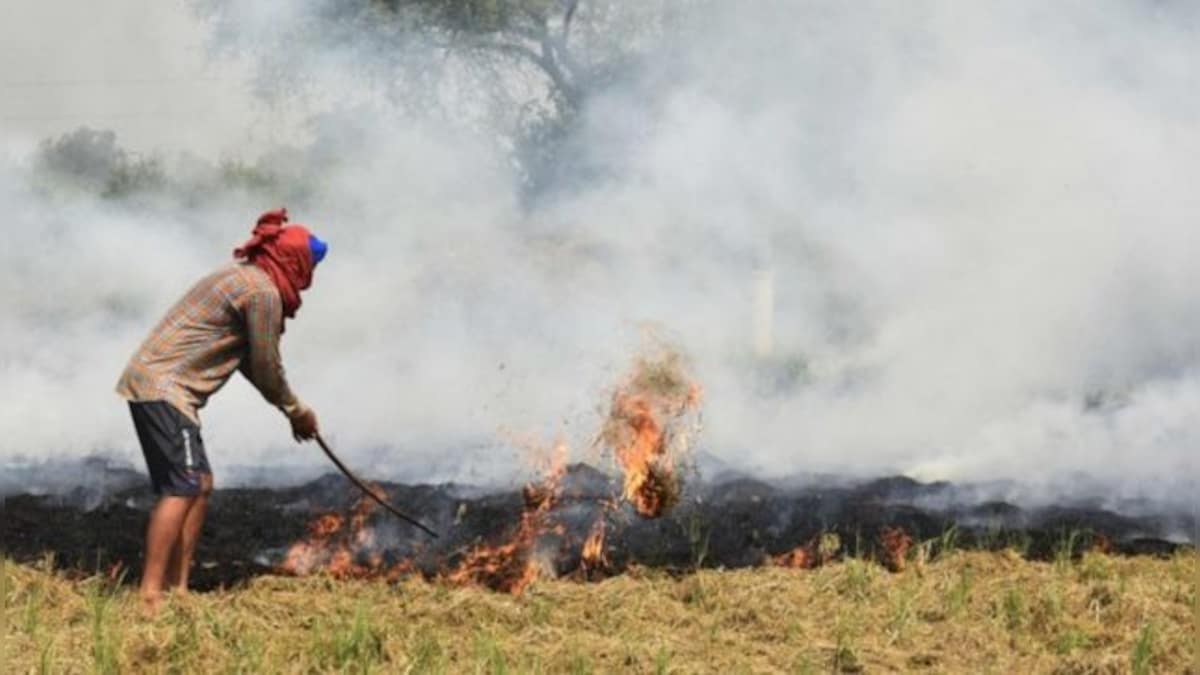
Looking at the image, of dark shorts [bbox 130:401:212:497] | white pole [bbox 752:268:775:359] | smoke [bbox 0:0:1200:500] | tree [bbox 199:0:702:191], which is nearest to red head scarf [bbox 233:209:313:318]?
dark shorts [bbox 130:401:212:497]

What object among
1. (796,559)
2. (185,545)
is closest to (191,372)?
(185,545)

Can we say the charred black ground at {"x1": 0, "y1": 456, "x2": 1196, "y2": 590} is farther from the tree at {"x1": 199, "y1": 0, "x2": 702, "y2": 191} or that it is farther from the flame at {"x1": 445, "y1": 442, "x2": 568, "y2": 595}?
the tree at {"x1": 199, "y1": 0, "x2": 702, "y2": 191}

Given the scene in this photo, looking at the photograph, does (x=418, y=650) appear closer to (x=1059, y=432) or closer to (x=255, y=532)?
(x=255, y=532)

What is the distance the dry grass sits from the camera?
16.4 ft

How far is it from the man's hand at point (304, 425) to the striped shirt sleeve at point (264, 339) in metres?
0.16

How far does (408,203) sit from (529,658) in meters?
10.1

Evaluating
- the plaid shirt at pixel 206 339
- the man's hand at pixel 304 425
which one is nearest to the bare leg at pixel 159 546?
the plaid shirt at pixel 206 339

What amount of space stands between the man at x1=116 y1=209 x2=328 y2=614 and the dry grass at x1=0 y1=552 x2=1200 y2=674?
0.92 ft

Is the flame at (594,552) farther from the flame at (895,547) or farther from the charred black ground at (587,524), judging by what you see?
the flame at (895,547)

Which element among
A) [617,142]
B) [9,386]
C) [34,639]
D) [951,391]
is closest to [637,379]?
[34,639]

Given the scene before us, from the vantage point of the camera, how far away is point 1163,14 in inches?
407

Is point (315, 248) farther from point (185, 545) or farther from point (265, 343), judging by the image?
point (185, 545)

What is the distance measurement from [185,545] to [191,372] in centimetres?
66

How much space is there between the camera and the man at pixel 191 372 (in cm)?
572
